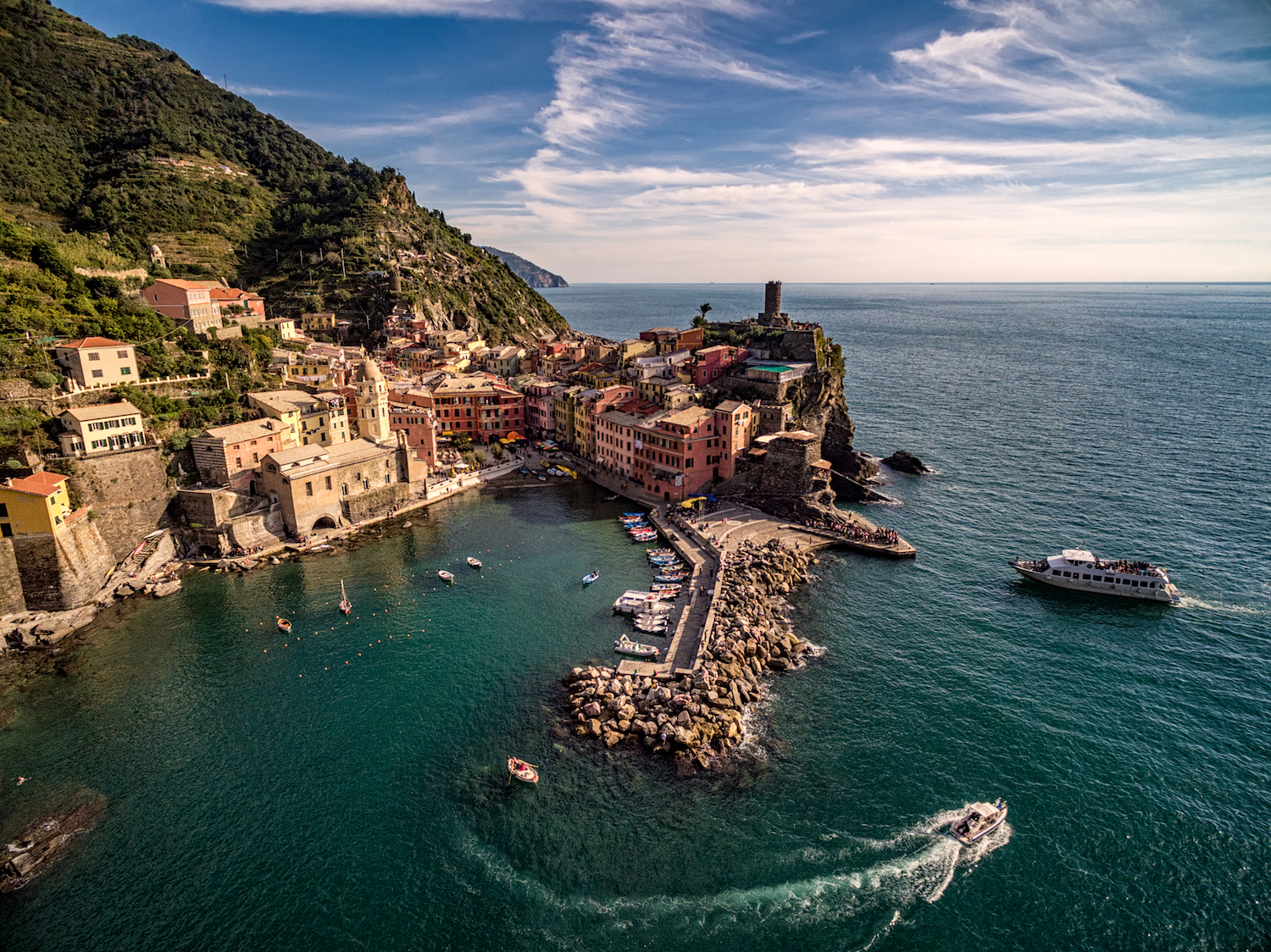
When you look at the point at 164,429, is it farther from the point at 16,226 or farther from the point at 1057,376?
the point at 1057,376

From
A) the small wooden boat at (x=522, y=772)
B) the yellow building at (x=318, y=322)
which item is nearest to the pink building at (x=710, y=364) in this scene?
the small wooden boat at (x=522, y=772)

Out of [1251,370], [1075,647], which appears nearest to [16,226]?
[1075,647]

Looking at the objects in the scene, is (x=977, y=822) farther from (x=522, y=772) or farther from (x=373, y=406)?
(x=373, y=406)

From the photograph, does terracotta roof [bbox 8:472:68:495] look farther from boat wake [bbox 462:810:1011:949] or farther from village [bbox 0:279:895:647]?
boat wake [bbox 462:810:1011:949]

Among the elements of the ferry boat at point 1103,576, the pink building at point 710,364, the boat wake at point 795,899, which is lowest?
the boat wake at point 795,899

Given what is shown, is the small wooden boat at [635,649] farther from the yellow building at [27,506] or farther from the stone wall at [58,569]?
the yellow building at [27,506]
